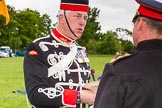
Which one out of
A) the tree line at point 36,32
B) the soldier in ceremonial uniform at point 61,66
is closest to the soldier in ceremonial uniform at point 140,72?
the soldier in ceremonial uniform at point 61,66

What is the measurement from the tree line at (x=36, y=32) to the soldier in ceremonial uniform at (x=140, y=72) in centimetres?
6227

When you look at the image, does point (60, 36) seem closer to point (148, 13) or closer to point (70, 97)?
point (70, 97)

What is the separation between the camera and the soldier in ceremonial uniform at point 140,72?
241 cm

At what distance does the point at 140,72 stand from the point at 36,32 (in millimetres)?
82384

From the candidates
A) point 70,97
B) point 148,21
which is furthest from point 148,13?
point 70,97

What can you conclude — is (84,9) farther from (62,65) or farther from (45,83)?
(45,83)

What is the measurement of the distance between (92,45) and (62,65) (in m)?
67.4

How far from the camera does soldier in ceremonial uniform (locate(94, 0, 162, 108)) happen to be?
2.41m

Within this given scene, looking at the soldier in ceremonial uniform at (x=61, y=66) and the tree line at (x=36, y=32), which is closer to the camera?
the soldier in ceremonial uniform at (x=61, y=66)

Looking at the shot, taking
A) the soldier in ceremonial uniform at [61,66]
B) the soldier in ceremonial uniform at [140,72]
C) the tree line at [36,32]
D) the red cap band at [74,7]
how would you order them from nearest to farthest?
1. the soldier in ceremonial uniform at [140,72]
2. the soldier in ceremonial uniform at [61,66]
3. the red cap band at [74,7]
4. the tree line at [36,32]

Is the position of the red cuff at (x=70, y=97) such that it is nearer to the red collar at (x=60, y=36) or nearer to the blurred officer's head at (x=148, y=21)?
the red collar at (x=60, y=36)

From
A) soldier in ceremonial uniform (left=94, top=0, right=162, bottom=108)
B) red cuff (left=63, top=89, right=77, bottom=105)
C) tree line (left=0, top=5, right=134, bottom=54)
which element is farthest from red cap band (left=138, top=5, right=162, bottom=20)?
tree line (left=0, top=5, right=134, bottom=54)

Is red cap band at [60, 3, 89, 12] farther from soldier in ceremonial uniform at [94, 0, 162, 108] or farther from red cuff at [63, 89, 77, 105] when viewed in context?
soldier in ceremonial uniform at [94, 0, 162, 108]

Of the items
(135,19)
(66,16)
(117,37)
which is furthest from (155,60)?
(117,37)
